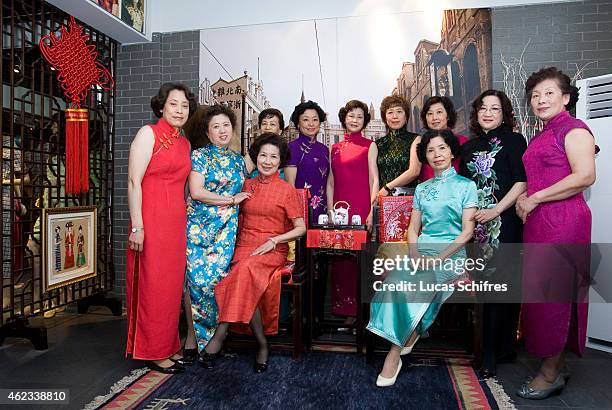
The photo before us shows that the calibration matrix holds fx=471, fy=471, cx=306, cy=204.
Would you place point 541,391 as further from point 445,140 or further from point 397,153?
point 397,153

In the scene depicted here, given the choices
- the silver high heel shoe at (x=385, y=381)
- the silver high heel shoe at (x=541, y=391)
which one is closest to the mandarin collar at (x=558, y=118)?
the silver high heel shoe at (x=541, y=391)

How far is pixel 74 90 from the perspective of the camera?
12.3ft

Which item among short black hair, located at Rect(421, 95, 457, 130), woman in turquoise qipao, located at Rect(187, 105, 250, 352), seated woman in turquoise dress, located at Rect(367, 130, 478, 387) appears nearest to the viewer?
seated woman in turquoise dress, located at Rect(367, 130, 478, 387)

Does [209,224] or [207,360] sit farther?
[209,224]

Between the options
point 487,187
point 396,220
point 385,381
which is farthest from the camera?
point 396,220

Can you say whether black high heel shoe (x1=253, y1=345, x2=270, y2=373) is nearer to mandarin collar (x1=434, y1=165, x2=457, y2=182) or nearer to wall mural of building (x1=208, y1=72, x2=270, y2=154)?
mandarin collar (x1=434, y1=165, x2=457, y2=182)

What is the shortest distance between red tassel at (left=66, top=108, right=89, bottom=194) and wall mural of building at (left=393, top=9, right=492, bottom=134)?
2.72 meters

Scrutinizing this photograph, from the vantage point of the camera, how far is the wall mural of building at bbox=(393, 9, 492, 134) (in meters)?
3.94

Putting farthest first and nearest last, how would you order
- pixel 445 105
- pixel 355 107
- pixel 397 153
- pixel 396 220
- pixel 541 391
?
pixel 355 107
pixel 397 153
pixel 445 105
pixel 396 220
pixel 541 391

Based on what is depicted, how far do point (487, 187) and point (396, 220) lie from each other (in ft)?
2.07

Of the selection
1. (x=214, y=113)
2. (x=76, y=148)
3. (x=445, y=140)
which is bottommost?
(x=445, y=140)

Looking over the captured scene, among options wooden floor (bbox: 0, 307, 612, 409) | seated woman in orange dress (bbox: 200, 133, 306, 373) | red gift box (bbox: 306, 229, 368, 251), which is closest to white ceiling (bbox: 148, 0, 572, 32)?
seated woman in orange dress (bbox: 200, 133, 306, 373)

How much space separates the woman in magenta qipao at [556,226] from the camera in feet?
8.00

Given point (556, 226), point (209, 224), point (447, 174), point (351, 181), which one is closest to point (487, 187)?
point (447, 174)
